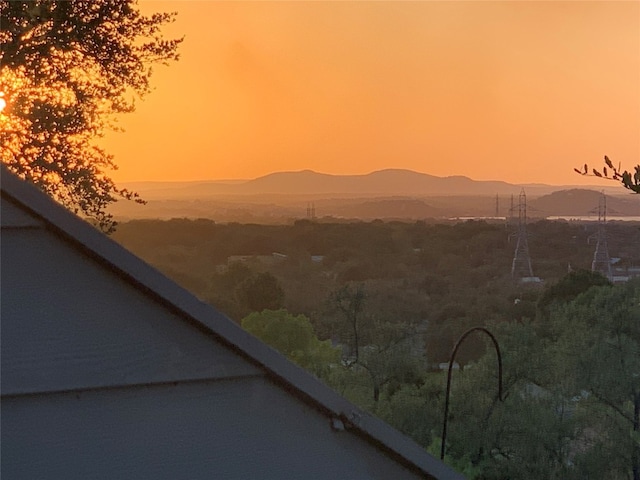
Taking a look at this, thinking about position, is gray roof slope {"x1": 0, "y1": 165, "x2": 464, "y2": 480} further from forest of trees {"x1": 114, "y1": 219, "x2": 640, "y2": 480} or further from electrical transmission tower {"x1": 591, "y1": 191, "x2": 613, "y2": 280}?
electrical transmission tower {"x1": 591, "y1": 191, "x2": 613, "y2": 280}

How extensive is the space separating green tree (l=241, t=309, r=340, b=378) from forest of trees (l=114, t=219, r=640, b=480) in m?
0.01

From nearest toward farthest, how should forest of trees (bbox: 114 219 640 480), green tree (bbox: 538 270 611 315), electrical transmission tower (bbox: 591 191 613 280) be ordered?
1. forest of trees (bbox: 114 219 640 480)
2. green tree (bbox: 538 270 611 315)
3. electrical transmission tower (bbox: 591 191 613 280)

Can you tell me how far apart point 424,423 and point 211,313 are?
6020mm

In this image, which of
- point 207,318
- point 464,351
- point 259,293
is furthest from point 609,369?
point 207,318

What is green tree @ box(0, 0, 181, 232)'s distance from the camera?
4.94 m

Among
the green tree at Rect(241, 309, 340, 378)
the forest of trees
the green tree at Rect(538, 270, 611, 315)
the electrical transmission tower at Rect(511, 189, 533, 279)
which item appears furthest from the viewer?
the electrical transmission tower at Rect(511, 189, 533, 279)

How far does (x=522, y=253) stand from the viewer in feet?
58.3

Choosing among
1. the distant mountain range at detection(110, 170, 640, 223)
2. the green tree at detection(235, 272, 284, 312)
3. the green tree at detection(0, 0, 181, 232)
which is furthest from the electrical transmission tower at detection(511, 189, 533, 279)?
the green tree at detection(0, 0, 181, 232)

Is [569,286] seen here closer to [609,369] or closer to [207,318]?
[609,369]

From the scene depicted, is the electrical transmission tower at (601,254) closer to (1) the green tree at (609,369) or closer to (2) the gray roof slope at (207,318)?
(1) the green tree at (609,369)

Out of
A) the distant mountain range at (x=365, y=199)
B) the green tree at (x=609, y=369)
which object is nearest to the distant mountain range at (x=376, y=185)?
the distant mountain range at (x=365, y=199)

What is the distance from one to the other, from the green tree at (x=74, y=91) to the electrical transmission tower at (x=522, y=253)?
42.6 ft

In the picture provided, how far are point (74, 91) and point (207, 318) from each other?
15.6 feet

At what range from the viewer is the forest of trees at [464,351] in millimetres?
6816
